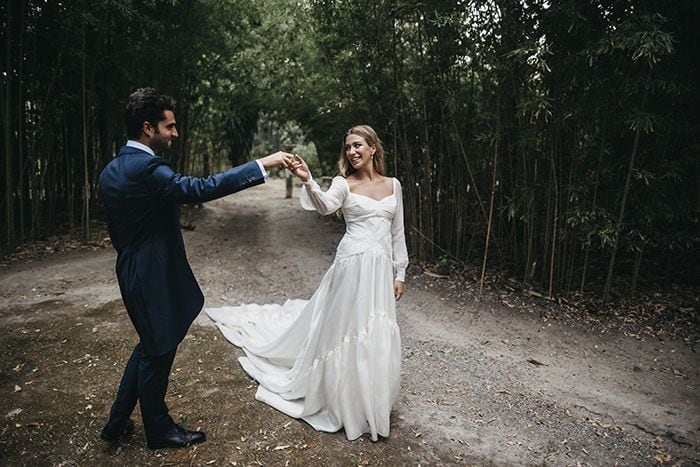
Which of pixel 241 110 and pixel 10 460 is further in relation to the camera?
pixel 241 110

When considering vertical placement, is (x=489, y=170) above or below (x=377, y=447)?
above

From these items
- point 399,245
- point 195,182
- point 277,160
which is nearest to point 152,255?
point 195,182

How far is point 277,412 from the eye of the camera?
90.9 inches

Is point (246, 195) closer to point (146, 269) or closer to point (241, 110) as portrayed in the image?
point (241, 110)

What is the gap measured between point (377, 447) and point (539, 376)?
1444 mm

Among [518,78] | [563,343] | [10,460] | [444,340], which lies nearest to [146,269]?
[10,460]

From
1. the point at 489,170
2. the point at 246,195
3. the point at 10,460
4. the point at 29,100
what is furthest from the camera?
the point at 246,195

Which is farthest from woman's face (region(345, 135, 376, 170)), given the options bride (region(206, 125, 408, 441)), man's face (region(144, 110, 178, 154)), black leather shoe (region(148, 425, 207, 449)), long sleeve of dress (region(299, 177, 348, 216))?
black leather shoe (region(148, 425, 207, 449))

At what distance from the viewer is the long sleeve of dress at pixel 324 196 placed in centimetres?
200

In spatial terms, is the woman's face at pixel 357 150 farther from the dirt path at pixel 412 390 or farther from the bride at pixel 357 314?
the dirt path at pixel 412 390

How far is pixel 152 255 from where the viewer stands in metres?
1.76

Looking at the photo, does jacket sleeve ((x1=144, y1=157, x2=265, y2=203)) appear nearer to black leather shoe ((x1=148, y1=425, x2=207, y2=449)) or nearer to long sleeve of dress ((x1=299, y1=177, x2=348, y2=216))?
long sleeve of dress ((x1=299, y1=177, x2=348, y2=216))

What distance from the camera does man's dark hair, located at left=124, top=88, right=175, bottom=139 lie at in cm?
170

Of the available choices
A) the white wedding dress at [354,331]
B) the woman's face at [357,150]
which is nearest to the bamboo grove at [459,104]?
the woman's face at [357,150]
